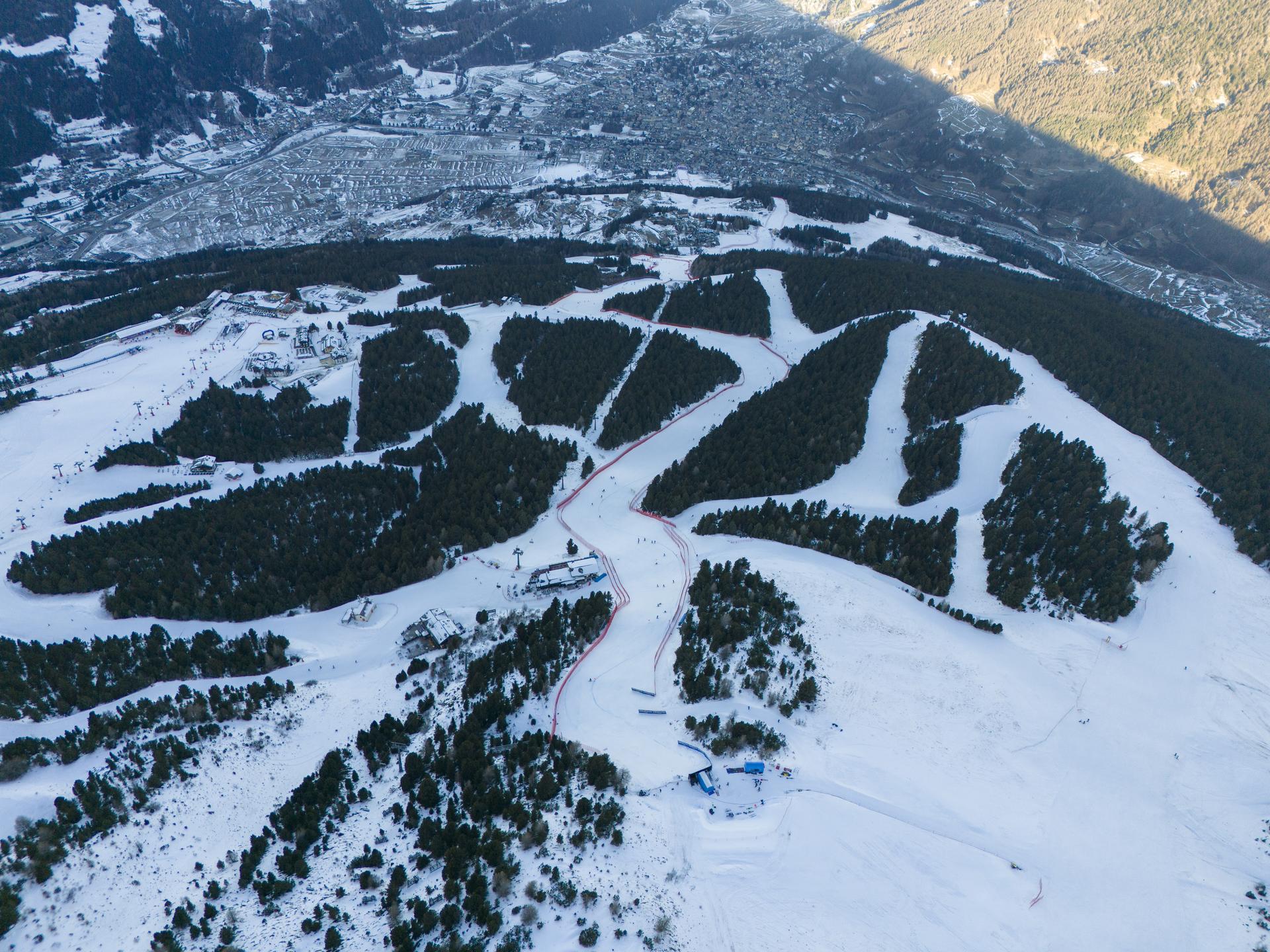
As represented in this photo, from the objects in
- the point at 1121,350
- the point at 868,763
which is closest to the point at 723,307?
the point at 1121,350

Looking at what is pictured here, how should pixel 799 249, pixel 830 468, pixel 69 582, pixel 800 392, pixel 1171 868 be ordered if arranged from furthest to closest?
pixel 799 249 → pixel 800 392 → pixel 830 468 → pixel 69 582 → pixel 1171 868

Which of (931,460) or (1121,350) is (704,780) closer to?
(931,460)

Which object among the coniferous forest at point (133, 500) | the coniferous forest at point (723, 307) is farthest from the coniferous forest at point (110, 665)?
the coniferous forest at point (723, 307)

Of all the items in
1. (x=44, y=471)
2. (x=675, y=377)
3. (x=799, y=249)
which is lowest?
(x=44, y=471)

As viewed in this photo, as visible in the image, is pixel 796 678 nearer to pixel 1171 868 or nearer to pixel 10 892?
pixel 1171 868

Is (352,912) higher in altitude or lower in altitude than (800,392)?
lower

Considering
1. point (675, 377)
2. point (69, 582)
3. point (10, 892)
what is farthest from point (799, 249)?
point (10, 892)

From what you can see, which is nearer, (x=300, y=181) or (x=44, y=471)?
(x=44, y=471)
